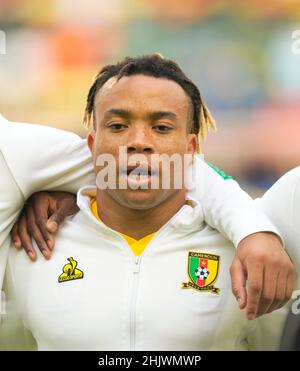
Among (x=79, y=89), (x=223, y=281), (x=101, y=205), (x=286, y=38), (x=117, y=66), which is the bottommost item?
(x=223, y=281)

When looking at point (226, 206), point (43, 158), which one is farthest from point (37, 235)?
point (226, 206)

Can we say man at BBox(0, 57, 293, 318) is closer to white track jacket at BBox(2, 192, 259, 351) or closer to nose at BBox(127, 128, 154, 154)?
white track jacket at BBox(2, 192, 259, 351)

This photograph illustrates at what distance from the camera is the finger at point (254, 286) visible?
3.36 ft

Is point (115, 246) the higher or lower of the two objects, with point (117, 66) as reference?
lower

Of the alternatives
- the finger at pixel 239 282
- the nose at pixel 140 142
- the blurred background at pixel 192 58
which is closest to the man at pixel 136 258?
the nose at pixel 140 142

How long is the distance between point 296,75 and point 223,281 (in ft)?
8.66

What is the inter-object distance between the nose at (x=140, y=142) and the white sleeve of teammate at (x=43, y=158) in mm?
154

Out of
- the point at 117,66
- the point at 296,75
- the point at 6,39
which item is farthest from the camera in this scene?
the point at 6,39

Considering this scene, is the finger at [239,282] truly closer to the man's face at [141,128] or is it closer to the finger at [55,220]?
the man's face at [141,128]

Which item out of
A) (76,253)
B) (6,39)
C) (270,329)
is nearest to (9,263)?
(76,253)

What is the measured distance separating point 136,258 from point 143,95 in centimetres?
31

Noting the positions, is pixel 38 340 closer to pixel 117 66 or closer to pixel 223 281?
pixel 223 281

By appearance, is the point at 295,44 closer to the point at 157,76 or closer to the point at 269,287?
the point at 157,76

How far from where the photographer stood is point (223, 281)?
116 centimetres
